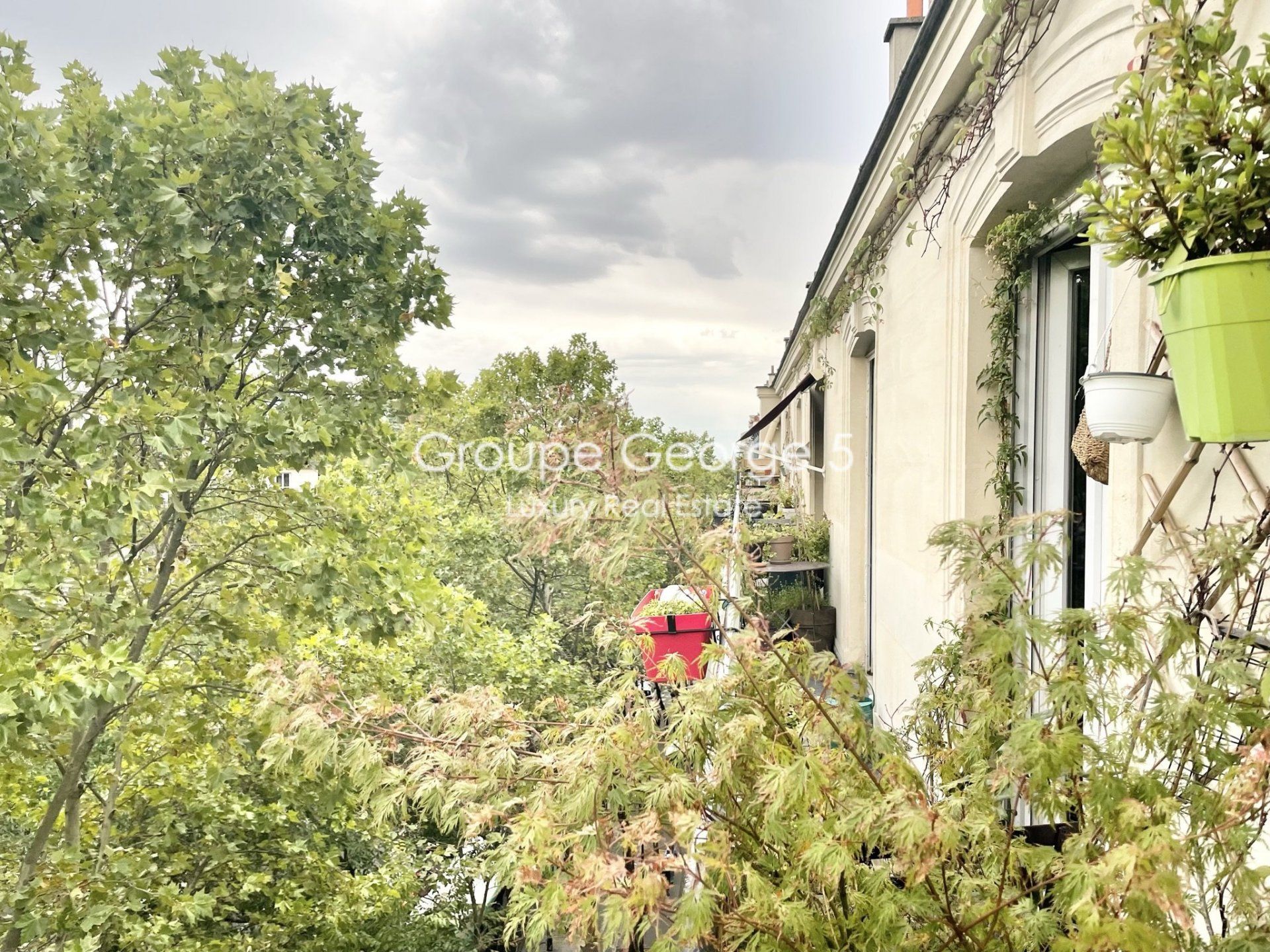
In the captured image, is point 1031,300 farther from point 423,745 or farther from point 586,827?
point 423,745

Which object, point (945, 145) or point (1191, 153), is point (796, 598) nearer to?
point (945, 145)

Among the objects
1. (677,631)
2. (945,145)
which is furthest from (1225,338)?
(677,631)

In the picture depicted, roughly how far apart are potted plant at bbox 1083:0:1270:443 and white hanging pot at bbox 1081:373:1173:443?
0.24m

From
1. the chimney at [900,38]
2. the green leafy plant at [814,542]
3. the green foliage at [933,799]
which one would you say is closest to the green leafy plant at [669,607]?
the green foliage at [933,799]

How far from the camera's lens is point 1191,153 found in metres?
1.25

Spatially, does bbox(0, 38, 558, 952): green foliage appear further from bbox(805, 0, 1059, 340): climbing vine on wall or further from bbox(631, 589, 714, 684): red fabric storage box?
bbox(805, 0, 1059, 340): climbing vine on wall

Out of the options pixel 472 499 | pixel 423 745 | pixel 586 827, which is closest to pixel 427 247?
pixel 423 745

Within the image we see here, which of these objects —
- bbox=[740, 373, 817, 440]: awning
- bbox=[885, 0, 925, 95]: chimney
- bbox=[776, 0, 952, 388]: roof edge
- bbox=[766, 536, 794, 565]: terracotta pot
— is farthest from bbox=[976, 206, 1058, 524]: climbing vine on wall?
bbox=[740, 373, 817, 440]: awning

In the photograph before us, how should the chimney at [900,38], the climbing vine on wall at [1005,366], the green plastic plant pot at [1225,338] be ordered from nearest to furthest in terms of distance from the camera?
the green plastic plant pot at [1225,338]
the climbing vine on wall at [1005,366]
the chimney at [900,38]

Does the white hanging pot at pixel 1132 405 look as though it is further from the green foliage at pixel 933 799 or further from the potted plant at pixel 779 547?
the potted plant at pixel 779 547

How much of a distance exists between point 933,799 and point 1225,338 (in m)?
1.43

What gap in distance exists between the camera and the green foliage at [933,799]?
1.18m

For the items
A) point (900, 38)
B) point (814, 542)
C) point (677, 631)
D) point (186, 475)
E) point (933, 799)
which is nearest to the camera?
point (933, 799)

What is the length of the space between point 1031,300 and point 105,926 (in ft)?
18.6
